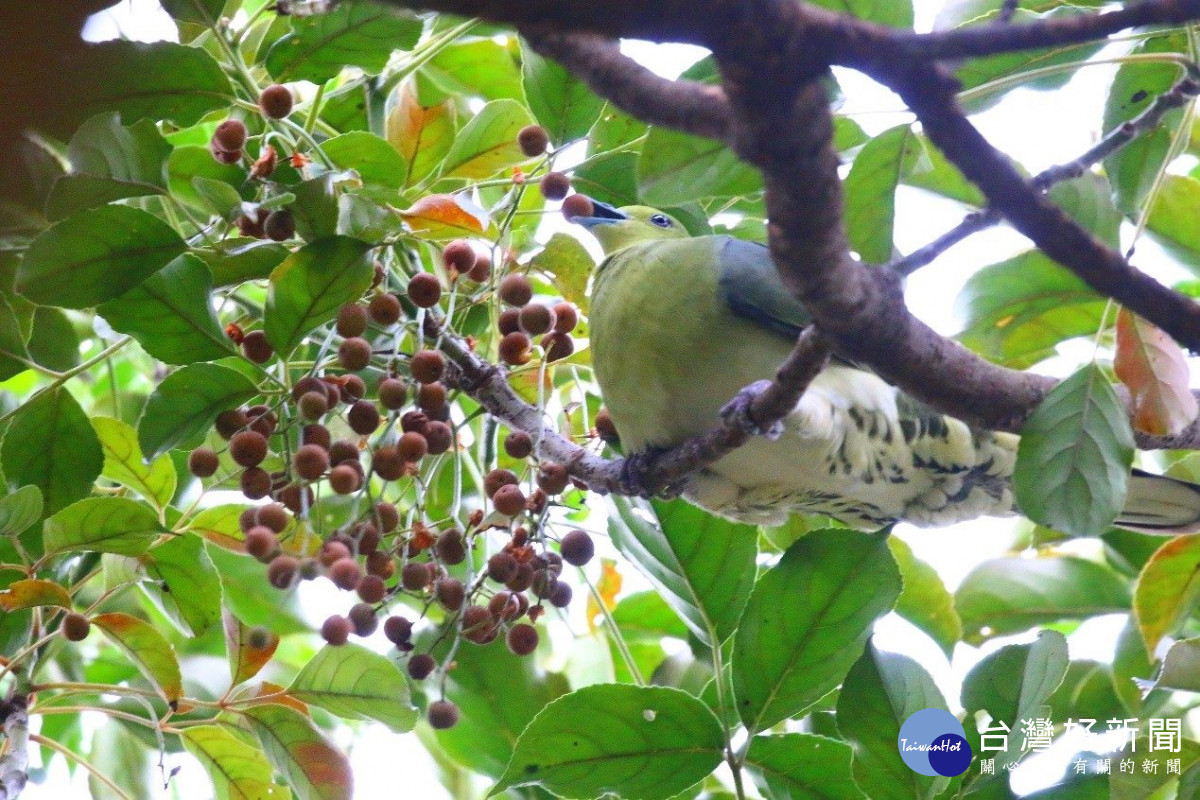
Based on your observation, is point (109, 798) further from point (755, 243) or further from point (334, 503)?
point (755, 243)

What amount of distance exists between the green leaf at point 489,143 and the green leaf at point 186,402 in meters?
0.62

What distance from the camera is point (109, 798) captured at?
2117mm

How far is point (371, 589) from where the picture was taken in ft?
5.36

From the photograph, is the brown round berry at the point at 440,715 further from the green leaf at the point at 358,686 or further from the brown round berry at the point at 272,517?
the brown round berry at the point at 272,517

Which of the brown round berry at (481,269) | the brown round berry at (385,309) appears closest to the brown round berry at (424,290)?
the brown round berry at (385,309)

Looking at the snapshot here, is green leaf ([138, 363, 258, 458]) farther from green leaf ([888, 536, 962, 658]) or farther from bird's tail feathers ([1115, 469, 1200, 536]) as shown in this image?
bird's tail feathers ([1115, 469, 1200, 536])

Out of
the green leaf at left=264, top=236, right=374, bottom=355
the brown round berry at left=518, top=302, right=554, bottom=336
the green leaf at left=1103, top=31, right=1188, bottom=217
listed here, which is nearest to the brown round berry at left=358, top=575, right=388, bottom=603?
the green leaf at left=264, top=236, right=374, bottom=355

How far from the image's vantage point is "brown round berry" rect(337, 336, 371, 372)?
1.62 meters

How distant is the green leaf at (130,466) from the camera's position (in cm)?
195

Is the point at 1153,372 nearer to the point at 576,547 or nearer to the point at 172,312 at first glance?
the point at 576,547

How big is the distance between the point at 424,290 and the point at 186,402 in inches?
14.8

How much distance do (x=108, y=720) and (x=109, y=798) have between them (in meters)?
0.25

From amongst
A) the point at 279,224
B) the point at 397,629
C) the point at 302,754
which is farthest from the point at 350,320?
the point at 302,754

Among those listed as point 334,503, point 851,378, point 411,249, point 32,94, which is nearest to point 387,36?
Result: point 411,249
